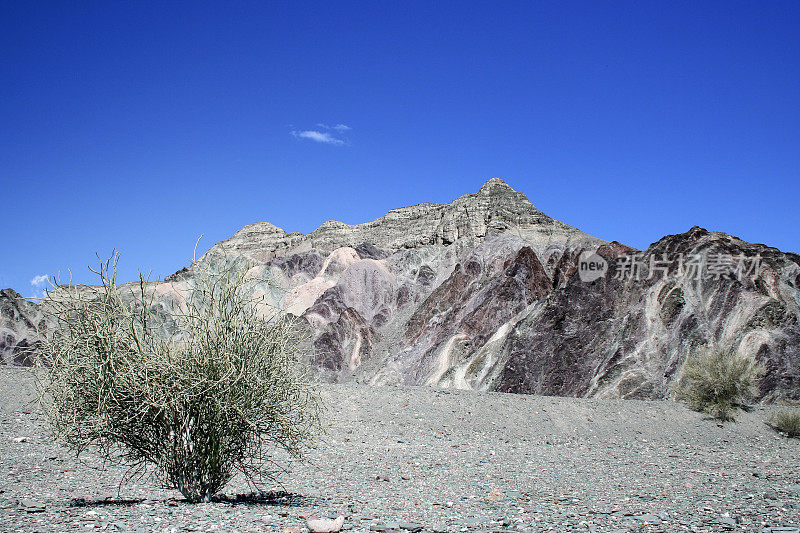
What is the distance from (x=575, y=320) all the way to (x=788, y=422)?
527 inches

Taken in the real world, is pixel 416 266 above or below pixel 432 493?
above

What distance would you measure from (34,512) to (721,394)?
1879 centimetres

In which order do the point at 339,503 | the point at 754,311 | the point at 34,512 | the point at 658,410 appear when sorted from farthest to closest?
the point at 754,311 < the point at 658,410 < the point at 339,503 < the point at 34,512

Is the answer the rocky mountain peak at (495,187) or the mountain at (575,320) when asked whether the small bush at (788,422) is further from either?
the rocky mountain peak at (495,187)

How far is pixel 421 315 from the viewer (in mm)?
44469

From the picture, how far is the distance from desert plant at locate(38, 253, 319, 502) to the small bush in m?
15.5

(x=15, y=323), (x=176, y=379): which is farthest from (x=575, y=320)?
(x=15, y=323)

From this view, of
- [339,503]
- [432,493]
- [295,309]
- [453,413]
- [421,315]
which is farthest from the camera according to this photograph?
[295,309]

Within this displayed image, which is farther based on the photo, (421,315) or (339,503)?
(421,315)

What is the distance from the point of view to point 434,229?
7619 cm

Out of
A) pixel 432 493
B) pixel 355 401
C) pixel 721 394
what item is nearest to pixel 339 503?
pixel 432 493

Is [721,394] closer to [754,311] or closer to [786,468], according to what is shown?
[786,468]

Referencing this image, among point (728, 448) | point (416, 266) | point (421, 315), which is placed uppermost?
point (416, 266)

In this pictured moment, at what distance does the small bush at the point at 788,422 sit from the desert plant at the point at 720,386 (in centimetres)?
116
